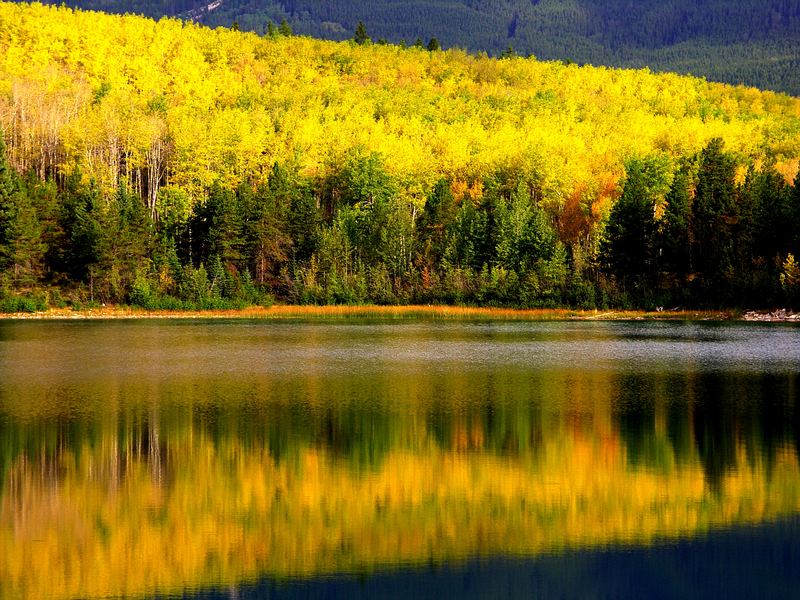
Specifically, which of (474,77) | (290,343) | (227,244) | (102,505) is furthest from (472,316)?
(474,77)

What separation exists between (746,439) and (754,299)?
52.2 meters

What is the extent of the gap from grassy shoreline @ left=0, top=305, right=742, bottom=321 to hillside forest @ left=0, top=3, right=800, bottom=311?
990mm

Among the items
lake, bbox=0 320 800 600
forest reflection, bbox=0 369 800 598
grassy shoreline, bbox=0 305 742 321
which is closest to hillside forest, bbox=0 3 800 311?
grassy shoreline, bbox=0 305 742 321

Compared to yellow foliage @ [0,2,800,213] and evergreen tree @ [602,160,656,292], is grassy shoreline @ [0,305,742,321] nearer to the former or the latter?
evergreen tree @ [602,160,656,292]

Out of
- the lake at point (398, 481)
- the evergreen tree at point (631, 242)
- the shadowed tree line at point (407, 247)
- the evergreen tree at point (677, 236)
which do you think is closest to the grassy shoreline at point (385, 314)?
the shadowed tree line at point (407, 247)

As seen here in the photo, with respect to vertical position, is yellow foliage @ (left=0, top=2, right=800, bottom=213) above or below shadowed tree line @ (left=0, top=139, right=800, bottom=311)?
above

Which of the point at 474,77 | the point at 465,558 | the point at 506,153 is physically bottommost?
the point at 465,558

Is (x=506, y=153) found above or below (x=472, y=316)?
above

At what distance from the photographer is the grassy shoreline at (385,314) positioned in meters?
76.1

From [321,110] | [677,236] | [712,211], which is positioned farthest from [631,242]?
[321,110]

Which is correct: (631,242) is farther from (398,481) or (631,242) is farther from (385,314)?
(398,481)

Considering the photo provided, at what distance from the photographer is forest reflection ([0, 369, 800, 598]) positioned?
15.4 metres

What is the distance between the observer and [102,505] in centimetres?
1780

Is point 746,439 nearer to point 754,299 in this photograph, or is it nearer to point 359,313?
point 754,299
